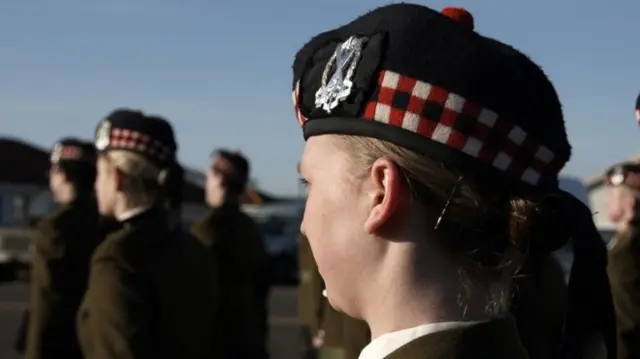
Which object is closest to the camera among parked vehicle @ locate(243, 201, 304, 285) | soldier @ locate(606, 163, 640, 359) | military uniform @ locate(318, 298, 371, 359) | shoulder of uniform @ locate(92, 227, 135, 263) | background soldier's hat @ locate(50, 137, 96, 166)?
shoulder of uniform @ locate(92, 227, 135, 263)

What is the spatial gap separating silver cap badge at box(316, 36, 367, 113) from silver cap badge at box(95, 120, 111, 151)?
107 inches

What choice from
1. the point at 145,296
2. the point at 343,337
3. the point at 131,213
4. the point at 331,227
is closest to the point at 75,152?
the point at 343,337

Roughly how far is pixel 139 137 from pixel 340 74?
9.00 ft

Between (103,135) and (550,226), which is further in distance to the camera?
(103,135)

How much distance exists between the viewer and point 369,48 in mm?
1595

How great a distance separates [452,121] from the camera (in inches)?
60.7

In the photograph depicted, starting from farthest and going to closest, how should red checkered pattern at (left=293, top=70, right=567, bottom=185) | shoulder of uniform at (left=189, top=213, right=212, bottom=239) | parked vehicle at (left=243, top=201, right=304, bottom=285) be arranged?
parked vehicle at (left=243, top=201, right=304, bottom=285) → shoulder of uniform at (left=189, top=213, right=212, bottom=239) → red checkered pattern at (left=293, top=70, right=567, bottom=185)

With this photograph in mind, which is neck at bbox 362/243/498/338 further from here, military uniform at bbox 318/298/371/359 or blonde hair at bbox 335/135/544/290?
military uniform at bbox 318/298/371/359

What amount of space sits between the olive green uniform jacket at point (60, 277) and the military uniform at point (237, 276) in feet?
5.82

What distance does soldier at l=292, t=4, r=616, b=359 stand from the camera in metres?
1.55

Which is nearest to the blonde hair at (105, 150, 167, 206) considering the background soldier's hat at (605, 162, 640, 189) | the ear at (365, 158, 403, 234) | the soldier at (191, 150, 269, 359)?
the ear at (365, 158, 403, 234)

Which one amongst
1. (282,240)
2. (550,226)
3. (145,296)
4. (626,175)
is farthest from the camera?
(282,240)

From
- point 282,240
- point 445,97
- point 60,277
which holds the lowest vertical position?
point 282,240

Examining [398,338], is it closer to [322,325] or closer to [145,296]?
[145,296]
